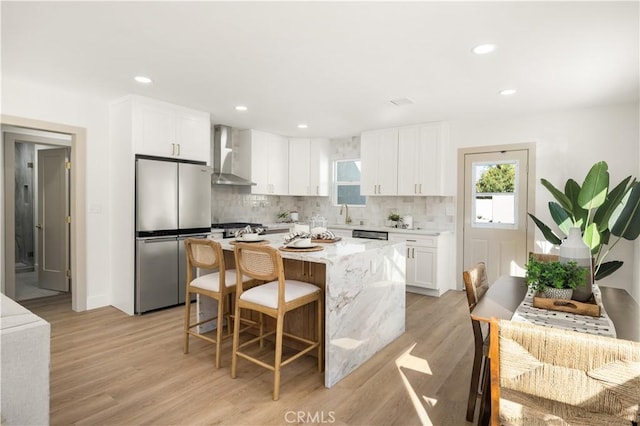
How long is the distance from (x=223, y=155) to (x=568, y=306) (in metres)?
4.77

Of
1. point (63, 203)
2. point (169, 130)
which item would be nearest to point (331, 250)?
point (169, 130)

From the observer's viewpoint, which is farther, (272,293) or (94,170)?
(94,170)

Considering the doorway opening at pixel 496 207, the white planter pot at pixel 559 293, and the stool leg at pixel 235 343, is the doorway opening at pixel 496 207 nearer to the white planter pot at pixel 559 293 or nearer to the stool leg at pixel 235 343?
the white planter pot at pixel 559 293

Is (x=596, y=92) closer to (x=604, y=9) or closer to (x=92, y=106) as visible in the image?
(x=604, y=9)

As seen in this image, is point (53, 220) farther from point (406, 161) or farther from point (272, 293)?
point (406, 161)

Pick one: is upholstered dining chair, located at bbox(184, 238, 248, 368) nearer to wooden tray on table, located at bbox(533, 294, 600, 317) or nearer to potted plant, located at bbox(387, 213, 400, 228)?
wooden tray on table, located at bbox(533, 294, 600, 317)

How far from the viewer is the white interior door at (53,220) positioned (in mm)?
4695

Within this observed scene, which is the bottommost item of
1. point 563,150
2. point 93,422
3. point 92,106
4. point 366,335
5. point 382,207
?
point 93,422

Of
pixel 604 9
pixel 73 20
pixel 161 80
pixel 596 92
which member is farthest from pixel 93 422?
pixel 596 92

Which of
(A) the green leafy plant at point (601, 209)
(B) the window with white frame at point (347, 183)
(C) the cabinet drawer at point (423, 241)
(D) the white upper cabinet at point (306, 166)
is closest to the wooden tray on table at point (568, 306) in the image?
(A) the green leafy plant at point (601, 209)

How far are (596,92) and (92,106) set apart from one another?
5.49 meters

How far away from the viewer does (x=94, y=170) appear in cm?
405

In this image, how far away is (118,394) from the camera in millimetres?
2316

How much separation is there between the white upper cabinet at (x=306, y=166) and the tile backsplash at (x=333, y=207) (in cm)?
34
